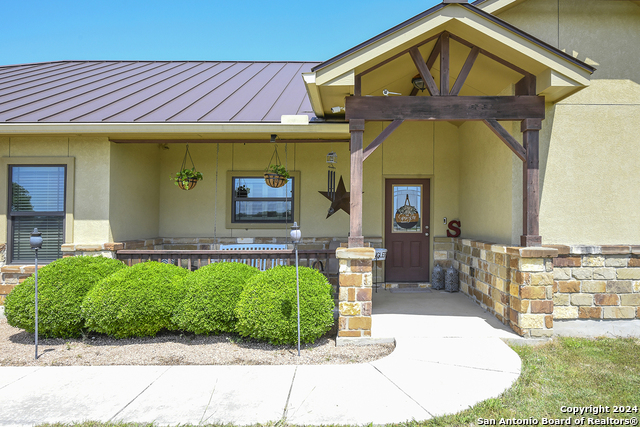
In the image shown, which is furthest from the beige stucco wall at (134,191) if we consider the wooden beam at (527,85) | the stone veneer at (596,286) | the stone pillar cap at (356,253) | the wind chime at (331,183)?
the stone veneer at (596,286)

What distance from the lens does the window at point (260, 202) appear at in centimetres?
777

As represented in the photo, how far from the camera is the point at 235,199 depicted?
308 inches

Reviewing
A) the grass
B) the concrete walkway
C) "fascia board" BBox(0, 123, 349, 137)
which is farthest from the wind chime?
the grass

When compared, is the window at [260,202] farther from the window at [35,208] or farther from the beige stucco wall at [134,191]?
the window at [35,208]

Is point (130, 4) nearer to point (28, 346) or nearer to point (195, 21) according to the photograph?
point (195, 21)

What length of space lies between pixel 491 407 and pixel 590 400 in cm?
92

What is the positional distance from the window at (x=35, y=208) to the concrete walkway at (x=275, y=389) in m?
2.90

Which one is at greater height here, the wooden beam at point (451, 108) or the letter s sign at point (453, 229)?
the wooden beam at point (451, 108)

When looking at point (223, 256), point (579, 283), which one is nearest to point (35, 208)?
point (223, 256)

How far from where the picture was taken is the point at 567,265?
5.29 meters

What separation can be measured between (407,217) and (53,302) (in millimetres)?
6230

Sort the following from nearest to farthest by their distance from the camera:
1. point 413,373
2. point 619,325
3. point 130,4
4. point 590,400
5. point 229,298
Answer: point 590,400 → point 413,373 → point 229,298 → point 619,325 → point 130,4

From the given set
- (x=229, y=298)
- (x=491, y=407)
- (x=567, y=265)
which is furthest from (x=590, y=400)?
(x=229, y=298)

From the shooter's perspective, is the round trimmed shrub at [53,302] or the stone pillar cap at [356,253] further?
the round trimmed shrub at [53,302]
